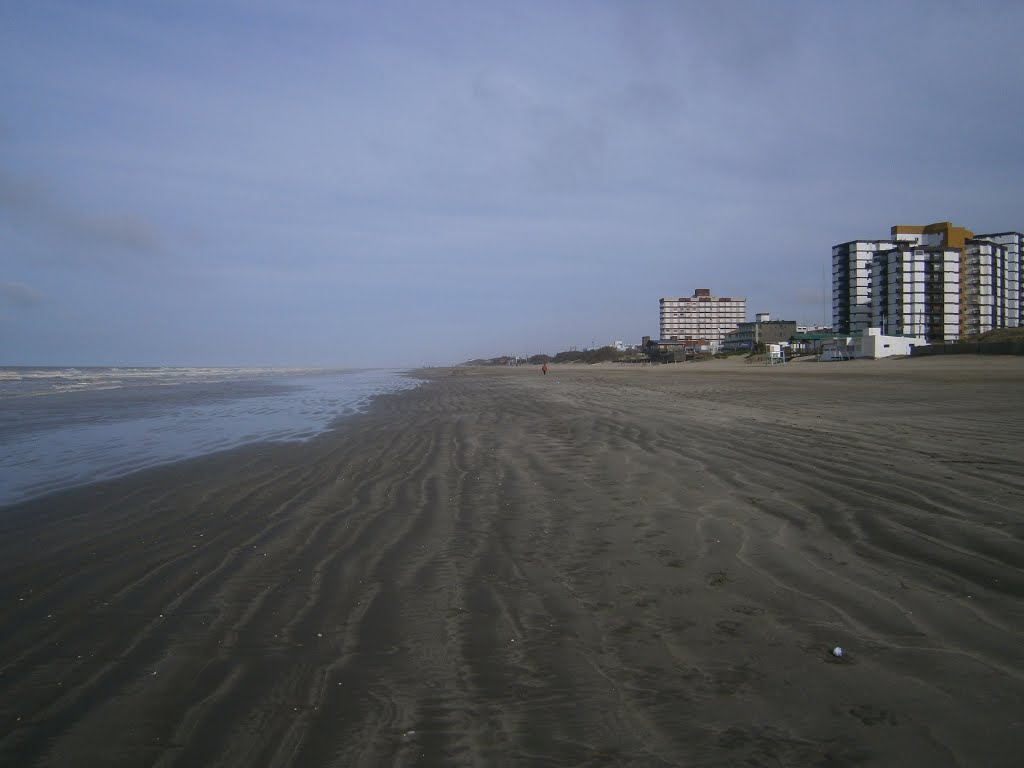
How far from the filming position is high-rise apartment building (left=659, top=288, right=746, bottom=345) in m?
158

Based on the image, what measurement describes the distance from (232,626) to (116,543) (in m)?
2.36

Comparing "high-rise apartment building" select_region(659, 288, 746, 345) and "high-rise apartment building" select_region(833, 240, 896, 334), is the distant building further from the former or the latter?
"high-rise apartment building" select_region(659, 288, 746, 345)

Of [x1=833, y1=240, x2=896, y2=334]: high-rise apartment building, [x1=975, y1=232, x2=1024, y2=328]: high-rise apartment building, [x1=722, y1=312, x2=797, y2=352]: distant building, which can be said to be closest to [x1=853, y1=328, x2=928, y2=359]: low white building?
[x1=833, y1=240, x2=896, y2=334]: high-rise apartment building

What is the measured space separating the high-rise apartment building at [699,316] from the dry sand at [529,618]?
15654 centimetres

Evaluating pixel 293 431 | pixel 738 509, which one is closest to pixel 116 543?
pixel 738 509

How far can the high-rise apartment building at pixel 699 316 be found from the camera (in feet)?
519

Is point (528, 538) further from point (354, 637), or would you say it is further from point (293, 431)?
point (293, 431)

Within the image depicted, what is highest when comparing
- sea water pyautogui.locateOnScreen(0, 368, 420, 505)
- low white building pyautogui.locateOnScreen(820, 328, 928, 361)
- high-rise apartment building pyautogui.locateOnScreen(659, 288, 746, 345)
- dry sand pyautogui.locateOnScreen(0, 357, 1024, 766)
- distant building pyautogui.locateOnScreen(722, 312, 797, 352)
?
high-rise apartment building pyautogui.locateOnScreen(659, 288, 746, 345)

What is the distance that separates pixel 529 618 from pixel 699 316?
165 meters

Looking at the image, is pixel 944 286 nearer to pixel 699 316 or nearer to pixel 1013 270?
pixel 1013 270

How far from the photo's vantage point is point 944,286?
79750 millimetres

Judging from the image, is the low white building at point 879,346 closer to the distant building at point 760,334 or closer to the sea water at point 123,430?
the sea water at point 123,430

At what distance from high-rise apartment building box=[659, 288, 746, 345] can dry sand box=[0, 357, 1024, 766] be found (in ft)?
514

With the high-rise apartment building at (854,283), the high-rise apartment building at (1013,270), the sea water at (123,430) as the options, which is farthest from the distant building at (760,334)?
the sea water at (123,430)
